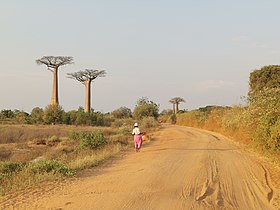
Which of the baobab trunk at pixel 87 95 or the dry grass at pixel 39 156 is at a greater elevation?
the baobab trunk at pixel 87 95

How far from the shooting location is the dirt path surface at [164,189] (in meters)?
8.35

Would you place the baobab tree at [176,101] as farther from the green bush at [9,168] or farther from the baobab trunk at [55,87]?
the green bush at [9,168]

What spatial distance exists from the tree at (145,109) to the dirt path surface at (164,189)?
61.8m

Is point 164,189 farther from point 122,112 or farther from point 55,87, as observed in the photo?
point 122,112

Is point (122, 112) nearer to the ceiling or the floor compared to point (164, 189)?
nearer to the ceiling

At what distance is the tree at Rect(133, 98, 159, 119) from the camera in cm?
7716

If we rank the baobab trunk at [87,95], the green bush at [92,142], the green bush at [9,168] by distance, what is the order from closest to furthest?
the green bush at [9,168]
the green bush at [92,142]
the baobab trunk at [87,95]

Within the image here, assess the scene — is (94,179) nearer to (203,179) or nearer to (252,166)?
(203,179)

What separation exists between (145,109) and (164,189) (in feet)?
221

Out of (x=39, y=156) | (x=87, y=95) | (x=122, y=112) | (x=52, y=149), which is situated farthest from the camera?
(x=122, y=112)

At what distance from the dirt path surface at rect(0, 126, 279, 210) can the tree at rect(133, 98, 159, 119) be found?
61.8m

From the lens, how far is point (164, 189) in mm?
9945

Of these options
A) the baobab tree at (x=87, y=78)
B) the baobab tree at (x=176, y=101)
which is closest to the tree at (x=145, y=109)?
the baobab tree at (x=87, y=78)

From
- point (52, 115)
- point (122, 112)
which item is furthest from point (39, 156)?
point (122, 112)
